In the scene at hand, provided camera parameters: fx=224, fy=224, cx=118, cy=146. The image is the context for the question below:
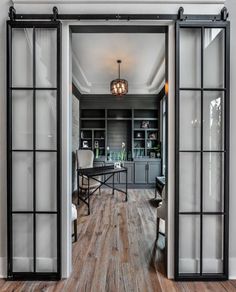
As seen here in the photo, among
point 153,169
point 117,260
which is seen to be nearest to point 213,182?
point 117,260

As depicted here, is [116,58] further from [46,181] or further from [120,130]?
[46,181]

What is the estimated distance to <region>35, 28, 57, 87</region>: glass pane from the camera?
83.7 inches

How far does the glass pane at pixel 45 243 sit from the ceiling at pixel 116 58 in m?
2.86

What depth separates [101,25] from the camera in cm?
215

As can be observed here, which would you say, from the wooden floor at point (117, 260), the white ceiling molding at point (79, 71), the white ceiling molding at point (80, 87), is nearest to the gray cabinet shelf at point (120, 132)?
the white ceiling molding at point (80, 87)

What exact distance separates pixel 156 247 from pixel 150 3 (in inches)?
108

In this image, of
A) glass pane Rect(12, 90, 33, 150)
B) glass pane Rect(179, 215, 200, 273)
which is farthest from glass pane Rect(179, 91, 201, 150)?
glass pane Rect(12, 90, 33, 150)

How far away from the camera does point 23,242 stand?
2178mm

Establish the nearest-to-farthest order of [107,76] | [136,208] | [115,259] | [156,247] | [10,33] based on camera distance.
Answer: [10,33] < [115,259] < [156,247] < [136,208] < [107,76]

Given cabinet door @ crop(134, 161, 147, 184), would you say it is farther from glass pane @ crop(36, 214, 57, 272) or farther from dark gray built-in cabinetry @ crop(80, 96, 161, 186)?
glass pane @ crop(36, 214, 57, 272)

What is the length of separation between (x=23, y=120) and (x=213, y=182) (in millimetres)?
1927

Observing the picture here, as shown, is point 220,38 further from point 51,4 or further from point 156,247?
point 156,247

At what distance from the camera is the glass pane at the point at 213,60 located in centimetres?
214

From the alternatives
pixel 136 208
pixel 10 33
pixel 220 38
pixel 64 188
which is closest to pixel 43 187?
pixel 64 188
